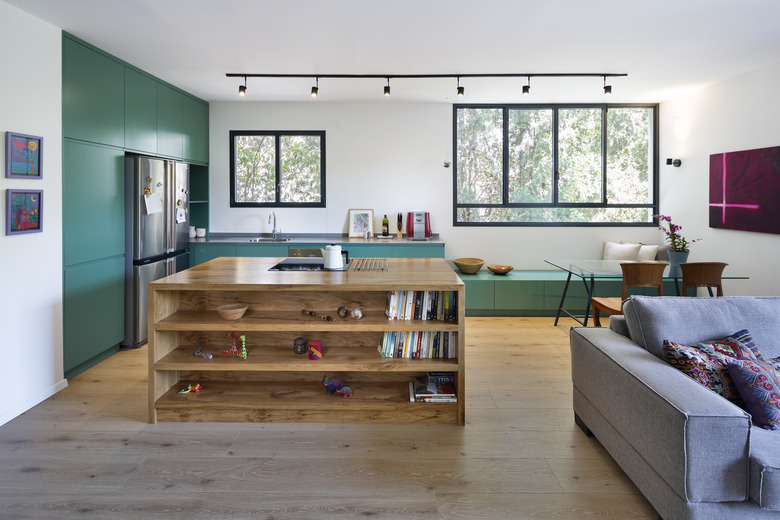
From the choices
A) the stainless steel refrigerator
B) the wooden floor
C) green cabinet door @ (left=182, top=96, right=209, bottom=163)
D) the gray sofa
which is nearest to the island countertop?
the wooden floor

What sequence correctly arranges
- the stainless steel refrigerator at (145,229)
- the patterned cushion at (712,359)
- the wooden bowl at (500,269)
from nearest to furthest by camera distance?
the patterned cushion at (712,359) < the stainless steel refrigerator at (145,229) < the wooden bowl at (500,269)

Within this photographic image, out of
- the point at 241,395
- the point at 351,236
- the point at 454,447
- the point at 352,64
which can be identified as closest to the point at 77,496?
the point at 241,395

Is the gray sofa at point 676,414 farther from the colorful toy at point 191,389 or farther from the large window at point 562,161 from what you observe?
the large window at point 562,161

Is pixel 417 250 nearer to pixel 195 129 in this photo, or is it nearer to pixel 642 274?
pixel 642 274

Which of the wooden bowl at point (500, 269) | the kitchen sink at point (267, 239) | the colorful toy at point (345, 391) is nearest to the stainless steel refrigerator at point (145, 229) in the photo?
the kitchen sink at point (267, 239)

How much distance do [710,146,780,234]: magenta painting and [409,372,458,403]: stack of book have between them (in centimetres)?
338

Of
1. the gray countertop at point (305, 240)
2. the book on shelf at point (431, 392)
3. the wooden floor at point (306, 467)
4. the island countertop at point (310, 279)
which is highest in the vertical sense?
the gray countertop at point (305, 240)

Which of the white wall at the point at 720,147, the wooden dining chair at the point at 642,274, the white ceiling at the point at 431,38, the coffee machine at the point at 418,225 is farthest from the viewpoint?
the coffee machine at the point at 418,225

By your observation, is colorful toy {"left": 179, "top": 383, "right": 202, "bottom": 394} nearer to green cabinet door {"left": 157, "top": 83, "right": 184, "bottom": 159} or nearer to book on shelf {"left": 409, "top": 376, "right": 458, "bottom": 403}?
book on shelf {"left": 409, "top": 376, "right": 458, "bottom": 403}

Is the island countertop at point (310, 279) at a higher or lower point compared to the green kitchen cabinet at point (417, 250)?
lower

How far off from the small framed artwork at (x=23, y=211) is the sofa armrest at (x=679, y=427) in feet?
11.3

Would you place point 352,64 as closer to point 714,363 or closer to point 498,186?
point 498,186

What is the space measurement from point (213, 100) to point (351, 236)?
91.9 inches

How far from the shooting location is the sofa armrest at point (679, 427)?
1865 mm
